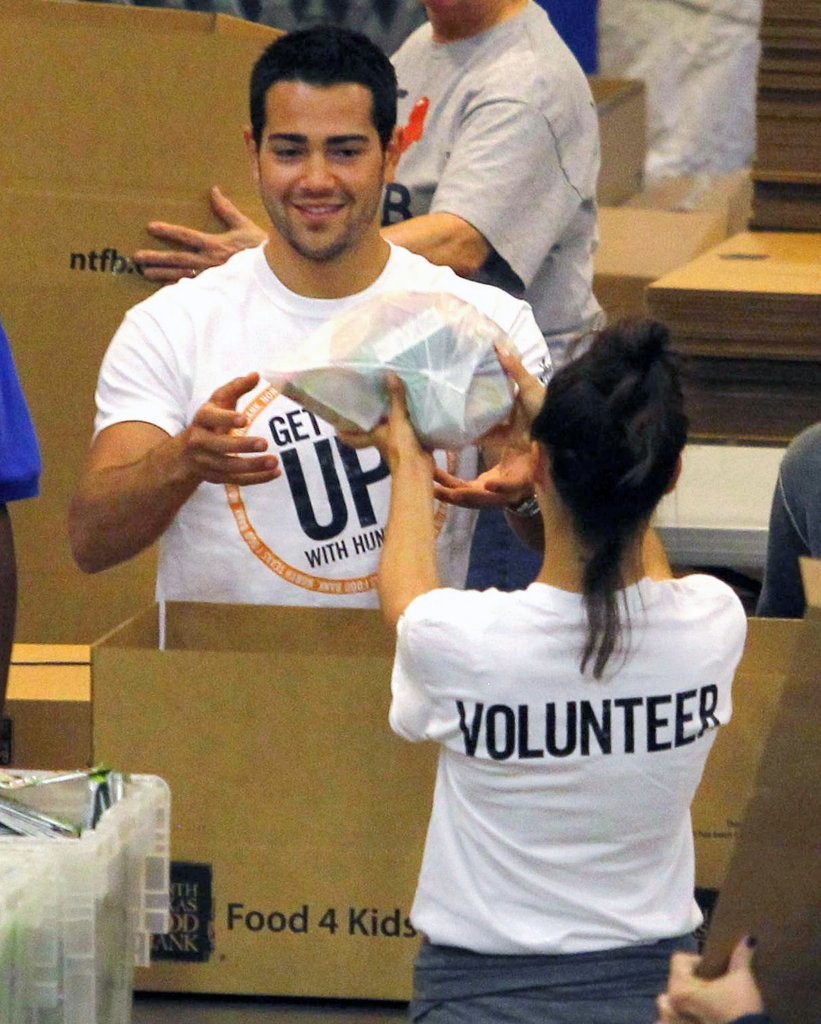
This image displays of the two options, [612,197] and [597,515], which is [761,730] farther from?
[612,197]

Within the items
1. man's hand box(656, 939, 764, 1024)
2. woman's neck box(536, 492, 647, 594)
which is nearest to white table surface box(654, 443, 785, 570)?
woman's neck box(536, 492, 647, 594)

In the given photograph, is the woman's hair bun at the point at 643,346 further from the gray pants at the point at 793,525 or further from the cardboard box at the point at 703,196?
the cardboard box at the point at 703,196

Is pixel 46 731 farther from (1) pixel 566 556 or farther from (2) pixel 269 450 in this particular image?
(1) pixel 566 556

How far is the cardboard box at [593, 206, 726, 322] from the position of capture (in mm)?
3613

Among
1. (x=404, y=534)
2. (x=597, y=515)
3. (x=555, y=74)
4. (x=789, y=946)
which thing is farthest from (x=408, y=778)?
(x=555, y=74)

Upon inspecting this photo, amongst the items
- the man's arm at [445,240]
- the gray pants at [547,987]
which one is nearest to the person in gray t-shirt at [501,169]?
the man's arm at [445,240]

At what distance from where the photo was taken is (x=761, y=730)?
1947 millimetres

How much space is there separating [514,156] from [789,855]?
164 cm

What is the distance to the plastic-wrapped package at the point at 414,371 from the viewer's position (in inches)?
72.3

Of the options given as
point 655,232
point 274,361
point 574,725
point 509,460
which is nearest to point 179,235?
point 274,361

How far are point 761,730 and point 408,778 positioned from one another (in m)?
0.37

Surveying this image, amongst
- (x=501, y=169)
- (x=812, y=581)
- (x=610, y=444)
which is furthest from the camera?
(x=501, y=169)

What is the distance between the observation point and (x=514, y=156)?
110 inches

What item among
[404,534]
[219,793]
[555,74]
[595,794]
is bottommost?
[219,793]
